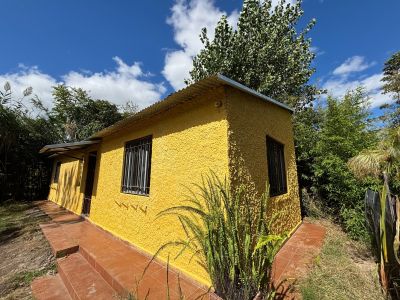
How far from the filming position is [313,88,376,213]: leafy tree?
591cm

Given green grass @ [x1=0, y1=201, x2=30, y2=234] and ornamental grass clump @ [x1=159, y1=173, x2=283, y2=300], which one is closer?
ornamental grass clump @ [x1=159, y1=173, x2=283, y2=300]

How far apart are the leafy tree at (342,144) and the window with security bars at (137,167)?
5467mm

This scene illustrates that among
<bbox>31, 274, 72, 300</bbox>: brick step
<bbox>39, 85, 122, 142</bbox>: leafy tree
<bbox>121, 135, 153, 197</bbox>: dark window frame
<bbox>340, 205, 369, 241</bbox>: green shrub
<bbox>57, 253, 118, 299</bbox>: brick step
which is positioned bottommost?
<bbox>31, 274, 72, 300</bbox>: brick step

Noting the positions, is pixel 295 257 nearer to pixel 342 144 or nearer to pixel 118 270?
pixel 118 270

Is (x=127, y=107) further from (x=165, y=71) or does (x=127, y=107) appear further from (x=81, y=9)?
(x=81, y=9)

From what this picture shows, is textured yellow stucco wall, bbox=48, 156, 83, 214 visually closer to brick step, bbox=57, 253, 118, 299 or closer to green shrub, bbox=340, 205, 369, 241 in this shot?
brick step, bbox=57, 253, 118, 299

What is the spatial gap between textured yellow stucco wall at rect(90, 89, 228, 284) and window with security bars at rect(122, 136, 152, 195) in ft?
0.59

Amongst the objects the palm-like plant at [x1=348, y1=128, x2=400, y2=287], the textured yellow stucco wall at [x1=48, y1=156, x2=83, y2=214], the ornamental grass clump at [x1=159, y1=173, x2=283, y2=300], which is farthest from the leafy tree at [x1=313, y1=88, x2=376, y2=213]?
the textured yellow stucco wall at [x1=48, y1=156, x2=83, y2=214]

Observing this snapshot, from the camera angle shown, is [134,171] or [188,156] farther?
[134,171]

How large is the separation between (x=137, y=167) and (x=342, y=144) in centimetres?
617

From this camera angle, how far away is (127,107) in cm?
2552

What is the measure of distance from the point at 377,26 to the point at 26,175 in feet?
75.6

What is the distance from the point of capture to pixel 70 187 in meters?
10.6

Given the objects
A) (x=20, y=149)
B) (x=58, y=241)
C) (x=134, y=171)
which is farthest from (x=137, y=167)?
(x=20, y=149)
